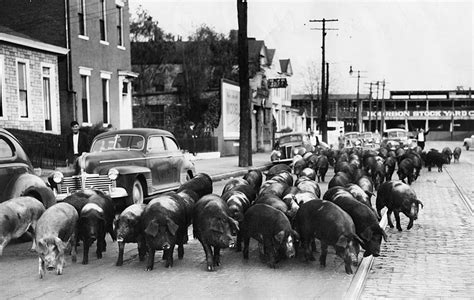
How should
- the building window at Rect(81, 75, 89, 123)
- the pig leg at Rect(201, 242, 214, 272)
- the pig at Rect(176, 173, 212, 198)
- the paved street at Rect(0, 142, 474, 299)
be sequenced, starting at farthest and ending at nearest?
the building window at Rect(81, 75, 89, 123) < the pig at Rect(176, 173, 212, 198) < the pig leg at Rect(201, 242, 214, 272) < the paved street at Rect(0, 142, 474, 299)

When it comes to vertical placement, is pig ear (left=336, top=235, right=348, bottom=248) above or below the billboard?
below

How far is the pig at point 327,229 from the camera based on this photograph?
7762mm

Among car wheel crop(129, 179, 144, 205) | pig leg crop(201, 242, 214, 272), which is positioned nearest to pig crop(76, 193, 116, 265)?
pig leg crop(201, 242, 214, 272)

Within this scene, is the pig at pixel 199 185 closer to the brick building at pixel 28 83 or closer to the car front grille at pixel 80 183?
the car front grille at pixel 80 183

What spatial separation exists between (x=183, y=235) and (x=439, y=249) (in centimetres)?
397

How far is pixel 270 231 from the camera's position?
8.06 m

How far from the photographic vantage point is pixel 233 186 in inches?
451

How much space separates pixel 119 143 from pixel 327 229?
25.5 feet

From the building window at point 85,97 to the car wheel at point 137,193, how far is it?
14.4m

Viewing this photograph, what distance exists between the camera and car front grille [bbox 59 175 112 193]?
41.0ft

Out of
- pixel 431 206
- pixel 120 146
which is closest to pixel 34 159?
pixel 120 146

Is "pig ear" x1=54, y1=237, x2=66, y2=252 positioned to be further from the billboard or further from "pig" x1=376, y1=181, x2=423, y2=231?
the billboard

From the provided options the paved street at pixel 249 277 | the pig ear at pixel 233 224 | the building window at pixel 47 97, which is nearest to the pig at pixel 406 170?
the paved street at pixel 249 277

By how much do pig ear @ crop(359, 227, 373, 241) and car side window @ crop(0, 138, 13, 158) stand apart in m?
6.06
